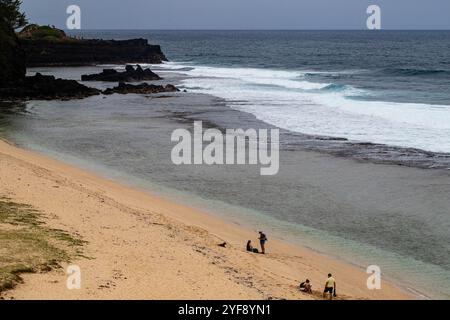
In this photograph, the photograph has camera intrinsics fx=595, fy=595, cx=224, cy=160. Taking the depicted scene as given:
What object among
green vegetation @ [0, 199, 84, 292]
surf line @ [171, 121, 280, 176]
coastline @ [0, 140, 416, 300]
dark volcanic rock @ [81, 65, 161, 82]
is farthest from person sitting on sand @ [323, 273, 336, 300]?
dark volcanic rock @ [81, 65, 161, 82]

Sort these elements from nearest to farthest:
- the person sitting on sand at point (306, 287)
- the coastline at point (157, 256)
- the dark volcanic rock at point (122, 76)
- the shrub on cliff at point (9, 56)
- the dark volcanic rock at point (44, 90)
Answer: the coastline at point (157, 256) < the person sitting on sand at point (306, 287) < the dark volcanic rock at point (44, 90) < the shrub on cliff at point (9, 56) < the dark volcanic rock at point (122, 76)

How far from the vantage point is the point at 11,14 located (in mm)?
61188

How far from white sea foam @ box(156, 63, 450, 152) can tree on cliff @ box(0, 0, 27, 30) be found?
19408 mm

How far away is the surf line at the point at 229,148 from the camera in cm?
2783

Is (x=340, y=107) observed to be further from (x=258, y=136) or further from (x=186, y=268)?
(x=186, y=268)

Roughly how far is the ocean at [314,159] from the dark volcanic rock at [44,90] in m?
2.71

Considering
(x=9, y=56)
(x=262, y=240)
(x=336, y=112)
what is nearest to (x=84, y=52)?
(x=9, y=56)

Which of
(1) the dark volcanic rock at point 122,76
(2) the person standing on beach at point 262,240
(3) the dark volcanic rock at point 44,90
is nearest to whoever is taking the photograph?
(2) the person standing on beach at point 262,240

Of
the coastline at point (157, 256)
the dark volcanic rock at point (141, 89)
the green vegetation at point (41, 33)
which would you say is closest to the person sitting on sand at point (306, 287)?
the coastline at point (157, 256)

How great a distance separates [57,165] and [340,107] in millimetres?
25066

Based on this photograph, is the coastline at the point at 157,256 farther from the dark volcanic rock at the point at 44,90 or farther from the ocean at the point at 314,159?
the dark volcanic rock at the point at 44,90

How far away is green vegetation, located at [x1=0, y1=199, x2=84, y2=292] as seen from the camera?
507 inches

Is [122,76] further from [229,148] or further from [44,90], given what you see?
[229,148]

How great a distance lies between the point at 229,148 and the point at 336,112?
14.7 meters
